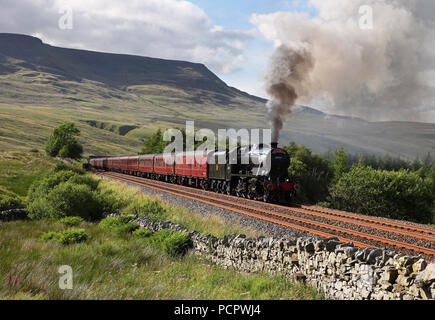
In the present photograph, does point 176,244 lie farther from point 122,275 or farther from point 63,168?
point 63,168

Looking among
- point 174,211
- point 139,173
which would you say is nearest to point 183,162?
point 174,211

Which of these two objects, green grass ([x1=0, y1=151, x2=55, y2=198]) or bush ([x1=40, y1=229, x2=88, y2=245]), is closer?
bush ([x1=40, y1=229, x2=88, y2=245])

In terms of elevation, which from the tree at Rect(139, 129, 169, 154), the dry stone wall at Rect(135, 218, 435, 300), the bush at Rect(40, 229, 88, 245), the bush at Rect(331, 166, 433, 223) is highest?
the tree at Rect(139, 129, 169, 154)

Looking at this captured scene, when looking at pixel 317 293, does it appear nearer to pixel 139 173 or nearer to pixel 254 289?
pixel 254 289

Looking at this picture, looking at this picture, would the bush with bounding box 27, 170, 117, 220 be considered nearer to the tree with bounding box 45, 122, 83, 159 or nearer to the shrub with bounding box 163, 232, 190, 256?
the shrub with bounding box 163, 232, 190, 256

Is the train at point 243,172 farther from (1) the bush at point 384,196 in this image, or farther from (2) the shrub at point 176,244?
(1) the bush at point 384,196

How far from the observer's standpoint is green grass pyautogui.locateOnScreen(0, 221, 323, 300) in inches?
289

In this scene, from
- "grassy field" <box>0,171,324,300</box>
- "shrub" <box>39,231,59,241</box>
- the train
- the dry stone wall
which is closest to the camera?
the dry stone wall

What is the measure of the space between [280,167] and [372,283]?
18.0m

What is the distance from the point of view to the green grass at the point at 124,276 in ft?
24.1

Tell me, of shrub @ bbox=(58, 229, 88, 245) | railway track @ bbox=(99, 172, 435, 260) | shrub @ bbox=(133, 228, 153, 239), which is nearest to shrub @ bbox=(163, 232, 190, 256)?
shrub @ bbox=(133, 228, 153, 239)

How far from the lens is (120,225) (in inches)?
647

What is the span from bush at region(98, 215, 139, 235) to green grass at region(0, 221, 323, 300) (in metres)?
3.16

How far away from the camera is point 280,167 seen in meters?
24.4
